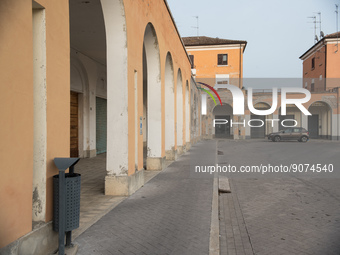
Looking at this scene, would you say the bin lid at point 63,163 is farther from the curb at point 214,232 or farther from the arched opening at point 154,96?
the arched opening at point 154,96

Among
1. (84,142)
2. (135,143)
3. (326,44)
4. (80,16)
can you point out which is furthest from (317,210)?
(326,44)

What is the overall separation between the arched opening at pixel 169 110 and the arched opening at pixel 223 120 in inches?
997

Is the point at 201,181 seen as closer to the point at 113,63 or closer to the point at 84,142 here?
the point at 113,63

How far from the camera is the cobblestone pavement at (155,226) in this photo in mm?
3924

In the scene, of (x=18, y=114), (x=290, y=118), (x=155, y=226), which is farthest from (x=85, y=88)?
(x=290, y=118)

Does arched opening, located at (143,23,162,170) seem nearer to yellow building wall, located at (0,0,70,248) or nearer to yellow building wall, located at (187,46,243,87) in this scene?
yellow building wall, located at (0,0,70,248)

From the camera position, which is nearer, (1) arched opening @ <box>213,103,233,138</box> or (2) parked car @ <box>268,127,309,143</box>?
(2) parked car @ <box>268,127,309,143</box>

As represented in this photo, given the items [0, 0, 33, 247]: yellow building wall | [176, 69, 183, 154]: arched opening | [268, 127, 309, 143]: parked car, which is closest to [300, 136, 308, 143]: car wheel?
[268, 127, 309, 143]: parked car

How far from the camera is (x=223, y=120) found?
40.2 metres

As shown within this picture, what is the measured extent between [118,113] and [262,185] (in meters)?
4.52

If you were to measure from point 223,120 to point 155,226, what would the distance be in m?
36.3

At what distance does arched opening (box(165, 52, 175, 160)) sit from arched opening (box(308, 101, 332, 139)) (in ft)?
90.1

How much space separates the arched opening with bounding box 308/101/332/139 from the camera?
35.0m

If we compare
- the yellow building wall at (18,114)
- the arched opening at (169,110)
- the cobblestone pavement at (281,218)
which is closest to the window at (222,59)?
the arched opening at (169,110)
